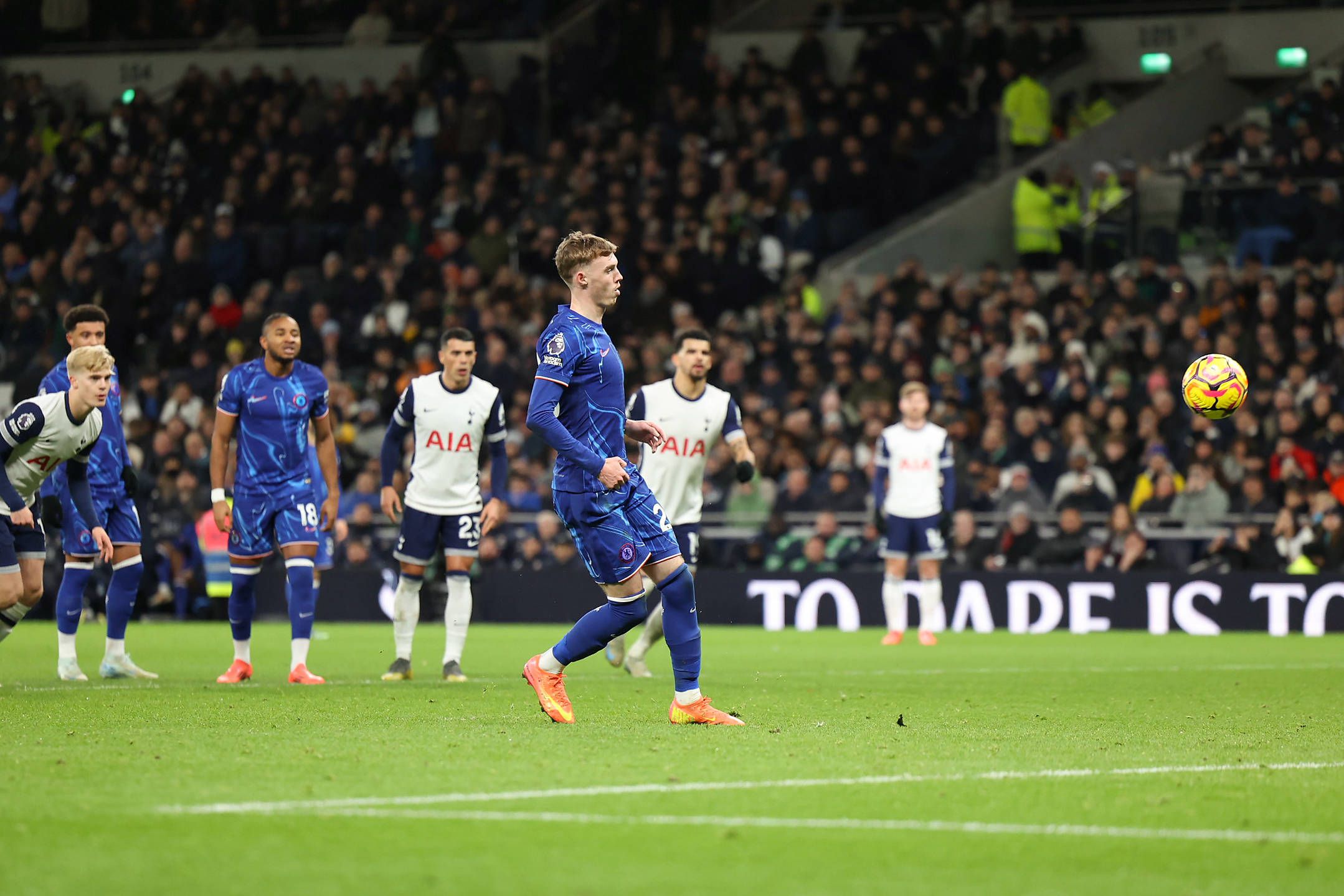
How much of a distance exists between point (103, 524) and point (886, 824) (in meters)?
8.24

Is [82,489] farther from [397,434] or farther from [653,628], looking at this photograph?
[653,628]

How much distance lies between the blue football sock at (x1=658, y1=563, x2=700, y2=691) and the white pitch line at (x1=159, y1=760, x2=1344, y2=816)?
7.22 ft

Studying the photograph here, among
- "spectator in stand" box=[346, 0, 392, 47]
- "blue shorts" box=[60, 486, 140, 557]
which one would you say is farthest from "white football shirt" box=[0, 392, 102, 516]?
"spectator in stand" box=[346, 0, 392, 47]

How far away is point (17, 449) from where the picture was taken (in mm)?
11102

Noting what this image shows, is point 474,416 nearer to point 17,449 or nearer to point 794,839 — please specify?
point 17,449

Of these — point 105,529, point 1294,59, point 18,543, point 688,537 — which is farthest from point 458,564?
point 1294,59

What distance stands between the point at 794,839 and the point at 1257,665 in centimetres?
1016

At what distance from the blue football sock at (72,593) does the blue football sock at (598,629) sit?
489 cm

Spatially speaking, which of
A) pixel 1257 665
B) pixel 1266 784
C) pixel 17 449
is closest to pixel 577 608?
pixel 1257 665

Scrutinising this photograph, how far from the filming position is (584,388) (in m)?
9.41

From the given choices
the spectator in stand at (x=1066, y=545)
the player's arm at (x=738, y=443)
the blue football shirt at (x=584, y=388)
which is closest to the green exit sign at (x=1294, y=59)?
the spectator in stand at (x=1066, y=545)

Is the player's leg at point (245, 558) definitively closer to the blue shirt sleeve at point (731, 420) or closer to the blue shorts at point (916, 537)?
the blue shirt sleeve at point (731, 420)

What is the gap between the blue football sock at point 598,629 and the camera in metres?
9.51

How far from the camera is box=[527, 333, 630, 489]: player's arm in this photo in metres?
9.08
